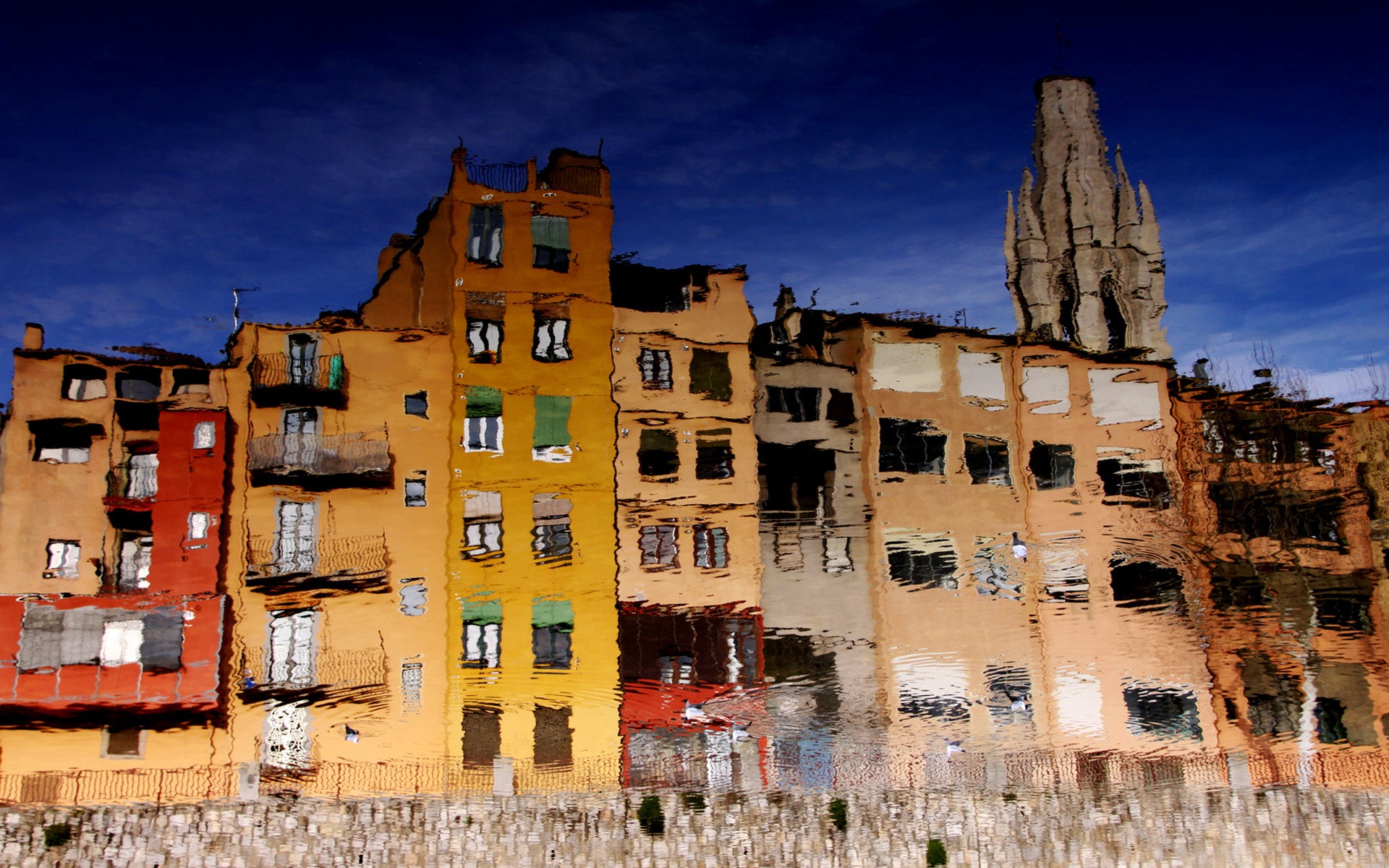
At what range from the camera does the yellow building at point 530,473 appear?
89.6ft

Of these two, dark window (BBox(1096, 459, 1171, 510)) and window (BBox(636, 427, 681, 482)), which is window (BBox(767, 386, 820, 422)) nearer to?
window (BBox(636, 427, 681, 482))

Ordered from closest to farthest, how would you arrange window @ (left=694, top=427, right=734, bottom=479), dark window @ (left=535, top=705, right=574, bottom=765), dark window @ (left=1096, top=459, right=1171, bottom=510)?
dark window @ (left=535, top=705, right=574, bottom=765) → window @ (left=694, top=427, right=734, bottom=479) → dark window @ (left=1096, top=459, right=1171, bottom=510)

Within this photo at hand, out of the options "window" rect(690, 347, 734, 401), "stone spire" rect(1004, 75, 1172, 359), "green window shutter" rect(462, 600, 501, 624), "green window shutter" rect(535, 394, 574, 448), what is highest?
"stone spire" rect(1004, 75, 1172, 359)

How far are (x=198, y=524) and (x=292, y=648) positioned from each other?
11.5 feet

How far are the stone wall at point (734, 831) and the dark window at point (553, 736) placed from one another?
38.3 inches

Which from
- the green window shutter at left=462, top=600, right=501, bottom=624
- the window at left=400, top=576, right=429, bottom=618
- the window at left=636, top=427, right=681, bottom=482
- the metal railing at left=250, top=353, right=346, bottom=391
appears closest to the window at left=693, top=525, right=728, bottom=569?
the window at left=636, top=427, right=681, bottom=482

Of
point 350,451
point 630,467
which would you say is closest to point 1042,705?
point 630,467

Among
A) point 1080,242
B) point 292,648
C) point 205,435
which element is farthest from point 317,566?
point 1080,242

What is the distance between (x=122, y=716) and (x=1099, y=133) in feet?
154

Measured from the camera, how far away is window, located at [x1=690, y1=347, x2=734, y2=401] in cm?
3075

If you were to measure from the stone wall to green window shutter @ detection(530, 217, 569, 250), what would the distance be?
44.0 feet

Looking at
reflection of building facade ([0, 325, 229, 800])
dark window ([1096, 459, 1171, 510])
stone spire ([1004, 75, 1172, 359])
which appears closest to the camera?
reflection of building facade ([0, 325, 229, 800])

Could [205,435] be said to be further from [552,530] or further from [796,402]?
[796,402]

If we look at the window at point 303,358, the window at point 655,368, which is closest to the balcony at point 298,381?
the window at point 303,358
